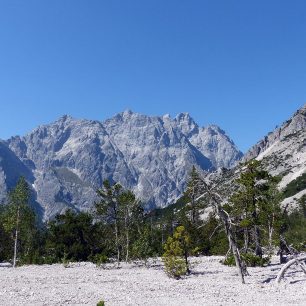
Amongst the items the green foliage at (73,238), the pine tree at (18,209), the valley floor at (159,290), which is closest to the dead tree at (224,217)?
the valley floor at (159,290)

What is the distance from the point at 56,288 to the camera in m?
26.4

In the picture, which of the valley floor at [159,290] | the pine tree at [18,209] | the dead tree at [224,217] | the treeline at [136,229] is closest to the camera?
the valley floor at [159,290]

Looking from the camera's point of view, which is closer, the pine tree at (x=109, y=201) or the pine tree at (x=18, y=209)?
the pine tree at (x=109, y=201)

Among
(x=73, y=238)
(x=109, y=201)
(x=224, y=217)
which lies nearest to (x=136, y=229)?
(x=73, y=238)

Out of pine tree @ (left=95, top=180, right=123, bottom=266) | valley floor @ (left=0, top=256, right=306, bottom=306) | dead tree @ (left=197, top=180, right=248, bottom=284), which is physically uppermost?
pine tree @ (left=95, top=180, right=123, bottom=266)

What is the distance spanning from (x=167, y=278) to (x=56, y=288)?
9.91 m

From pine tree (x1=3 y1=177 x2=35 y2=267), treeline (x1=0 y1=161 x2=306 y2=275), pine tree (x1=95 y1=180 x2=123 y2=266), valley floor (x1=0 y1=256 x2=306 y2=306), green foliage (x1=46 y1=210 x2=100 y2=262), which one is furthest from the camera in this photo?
green foliage (x1=46 y1=210 x2=100 y2=262)

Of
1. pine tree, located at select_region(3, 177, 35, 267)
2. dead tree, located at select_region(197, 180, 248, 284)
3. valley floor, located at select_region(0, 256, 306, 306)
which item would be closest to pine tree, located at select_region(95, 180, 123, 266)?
pine tree, located at select_region(3, 177, 35, 267)

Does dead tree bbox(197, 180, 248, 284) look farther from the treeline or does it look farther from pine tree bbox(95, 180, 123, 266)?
pine tree bbox(95, 180, 123, 266)

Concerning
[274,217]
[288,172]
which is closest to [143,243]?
[274,217]

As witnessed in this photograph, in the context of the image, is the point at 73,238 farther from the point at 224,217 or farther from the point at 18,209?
the point at 224,217

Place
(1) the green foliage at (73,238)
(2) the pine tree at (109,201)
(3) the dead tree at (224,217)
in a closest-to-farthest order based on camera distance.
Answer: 1. (3) the dead tree at (224,217)
2. (2) the pine tree at (109,201)
3. (1) the green foliage at (73,238)

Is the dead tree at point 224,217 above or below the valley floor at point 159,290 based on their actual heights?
above

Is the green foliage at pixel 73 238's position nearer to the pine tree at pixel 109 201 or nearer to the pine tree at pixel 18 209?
the pine tree at pixel 18 209
